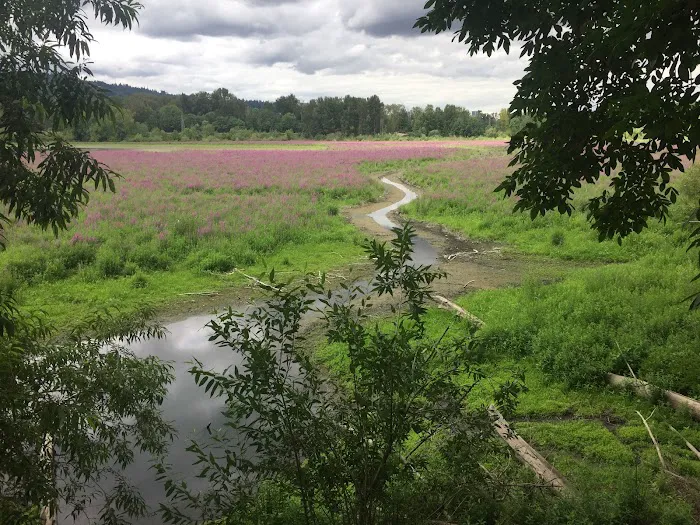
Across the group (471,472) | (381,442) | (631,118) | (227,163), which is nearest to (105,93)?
(381,442)

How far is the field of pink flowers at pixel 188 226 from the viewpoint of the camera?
43.4ft

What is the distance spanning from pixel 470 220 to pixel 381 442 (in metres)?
18.3

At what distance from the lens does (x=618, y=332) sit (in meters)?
7.96

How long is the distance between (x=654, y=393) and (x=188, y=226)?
14.1 metres

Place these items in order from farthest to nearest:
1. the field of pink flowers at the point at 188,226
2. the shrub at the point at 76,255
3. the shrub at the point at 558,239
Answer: the shrub at the point at 558,239
the field of pink flowers at the point at 188,226
the shrub at the point at 76,255

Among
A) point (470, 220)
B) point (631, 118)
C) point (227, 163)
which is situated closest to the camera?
point (631, 118)

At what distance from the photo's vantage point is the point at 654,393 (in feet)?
21.4

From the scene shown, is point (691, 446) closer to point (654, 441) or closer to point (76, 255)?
point (654, 441)

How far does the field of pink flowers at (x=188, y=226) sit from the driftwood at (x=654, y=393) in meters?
10.3

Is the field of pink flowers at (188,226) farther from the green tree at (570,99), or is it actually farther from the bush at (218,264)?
the green tree at (570,99)

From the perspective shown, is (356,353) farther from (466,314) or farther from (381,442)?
(466,314)

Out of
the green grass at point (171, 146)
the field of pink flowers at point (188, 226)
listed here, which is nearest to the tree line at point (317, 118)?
the green grass at point (171, 146)

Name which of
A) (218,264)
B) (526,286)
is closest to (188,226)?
(218,264)

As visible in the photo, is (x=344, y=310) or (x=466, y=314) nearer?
(x=344, y=310)
